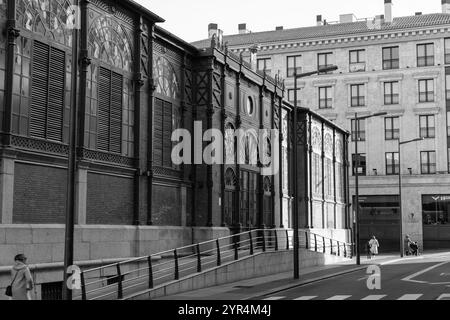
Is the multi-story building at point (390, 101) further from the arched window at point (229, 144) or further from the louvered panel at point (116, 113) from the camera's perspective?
the louvered panel at point (116, 113)

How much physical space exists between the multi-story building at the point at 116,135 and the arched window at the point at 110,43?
0.22 feet

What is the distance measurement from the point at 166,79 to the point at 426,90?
160 feet

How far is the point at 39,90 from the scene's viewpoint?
1998cm

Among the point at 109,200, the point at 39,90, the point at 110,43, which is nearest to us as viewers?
the point at 39,90

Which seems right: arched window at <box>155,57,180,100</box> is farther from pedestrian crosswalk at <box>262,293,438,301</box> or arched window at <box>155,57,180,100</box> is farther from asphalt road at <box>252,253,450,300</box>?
pedestrian crosswalk at <box>262,293,438,301</box>

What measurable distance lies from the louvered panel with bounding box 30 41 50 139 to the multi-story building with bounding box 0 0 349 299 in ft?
0.13

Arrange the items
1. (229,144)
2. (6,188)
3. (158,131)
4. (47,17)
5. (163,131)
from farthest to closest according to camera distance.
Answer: (229,144)
(163,131)
(158,131)
(47,17)
(6,188)

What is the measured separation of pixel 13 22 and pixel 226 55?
14.1 metres

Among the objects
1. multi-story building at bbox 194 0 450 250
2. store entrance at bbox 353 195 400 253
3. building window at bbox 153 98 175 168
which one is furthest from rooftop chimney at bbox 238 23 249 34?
building window at bbox 153 98 175 168

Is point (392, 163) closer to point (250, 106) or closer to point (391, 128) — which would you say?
point (391, 128)

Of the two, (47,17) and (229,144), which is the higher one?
(47,17)

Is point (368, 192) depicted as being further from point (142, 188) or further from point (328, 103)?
point (142, 188)

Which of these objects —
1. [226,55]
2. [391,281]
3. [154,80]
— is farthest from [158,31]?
[391,281]

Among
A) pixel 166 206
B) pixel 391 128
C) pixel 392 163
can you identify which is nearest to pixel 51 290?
pixel 166 206
